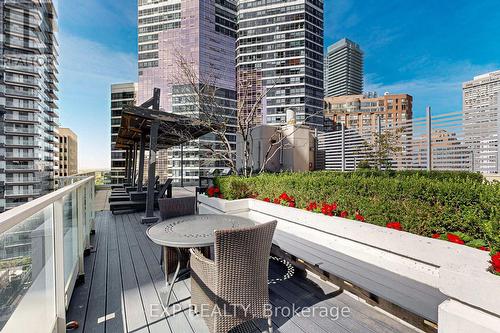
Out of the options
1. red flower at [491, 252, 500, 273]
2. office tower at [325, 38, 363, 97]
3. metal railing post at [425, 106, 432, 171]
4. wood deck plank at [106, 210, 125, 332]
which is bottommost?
wood deck plank at [106, 210, 125, 332]

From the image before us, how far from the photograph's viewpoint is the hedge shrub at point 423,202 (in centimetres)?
173

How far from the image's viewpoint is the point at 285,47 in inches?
1622

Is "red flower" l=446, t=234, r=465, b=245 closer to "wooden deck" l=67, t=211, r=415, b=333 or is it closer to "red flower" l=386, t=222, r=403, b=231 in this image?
"red flower" l=386, t=222, r=403, b=231

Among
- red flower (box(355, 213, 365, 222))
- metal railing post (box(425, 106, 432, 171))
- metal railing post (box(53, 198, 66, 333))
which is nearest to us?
metal railing post (box(53, 198, 66, 333))

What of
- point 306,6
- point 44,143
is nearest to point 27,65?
point 44,143

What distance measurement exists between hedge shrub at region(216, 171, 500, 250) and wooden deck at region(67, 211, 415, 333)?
0.89 metres

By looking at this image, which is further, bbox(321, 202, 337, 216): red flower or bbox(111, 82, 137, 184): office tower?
bbox(111, 82, 137, 184): office tower

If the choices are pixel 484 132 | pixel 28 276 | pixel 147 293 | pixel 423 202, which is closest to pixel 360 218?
pixel 423 202

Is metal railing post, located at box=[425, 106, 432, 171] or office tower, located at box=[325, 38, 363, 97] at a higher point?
office tower, located at box=[325, 38, 363, 97]

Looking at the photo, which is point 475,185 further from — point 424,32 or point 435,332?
point 424,32

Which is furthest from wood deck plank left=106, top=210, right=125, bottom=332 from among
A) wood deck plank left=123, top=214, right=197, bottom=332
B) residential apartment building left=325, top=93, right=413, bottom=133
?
residential apartment building left=325, top=93, right=413, bottom=133

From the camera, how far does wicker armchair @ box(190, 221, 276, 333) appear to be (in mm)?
1445

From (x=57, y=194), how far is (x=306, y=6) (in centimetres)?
4989

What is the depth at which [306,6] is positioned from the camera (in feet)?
133
